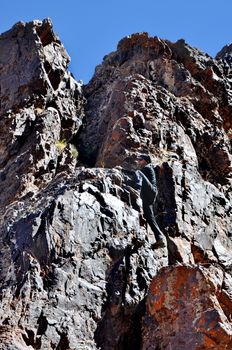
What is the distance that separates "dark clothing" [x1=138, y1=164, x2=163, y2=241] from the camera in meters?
23.8

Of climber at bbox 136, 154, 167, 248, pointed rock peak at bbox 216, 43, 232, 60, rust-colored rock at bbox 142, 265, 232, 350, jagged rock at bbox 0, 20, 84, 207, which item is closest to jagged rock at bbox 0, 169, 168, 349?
climber at bbox 136, 154, 167, 248

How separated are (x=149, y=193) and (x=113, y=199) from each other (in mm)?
2490

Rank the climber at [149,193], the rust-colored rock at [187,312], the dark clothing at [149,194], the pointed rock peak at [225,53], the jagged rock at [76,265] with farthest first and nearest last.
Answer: the pointed rock peak at [225,53] → the dark clothing at [149,194] → the climber at [149,193] → the jagged rock at [76,265] → the rust-colored rock at [187,312]

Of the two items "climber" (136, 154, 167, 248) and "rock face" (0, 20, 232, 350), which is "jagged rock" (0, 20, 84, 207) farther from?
"climber" (136, 154, 167, 248)

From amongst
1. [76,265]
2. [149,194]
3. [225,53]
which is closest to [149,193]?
[149,194]

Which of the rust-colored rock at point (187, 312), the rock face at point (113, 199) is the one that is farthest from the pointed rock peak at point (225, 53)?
the rust-colored rock at point (187, 312)

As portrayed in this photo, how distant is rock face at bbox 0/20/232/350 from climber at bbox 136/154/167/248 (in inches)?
14.8

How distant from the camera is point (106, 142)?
103 ft

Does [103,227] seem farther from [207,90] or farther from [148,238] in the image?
[207,90]

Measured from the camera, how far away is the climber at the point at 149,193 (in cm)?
2345

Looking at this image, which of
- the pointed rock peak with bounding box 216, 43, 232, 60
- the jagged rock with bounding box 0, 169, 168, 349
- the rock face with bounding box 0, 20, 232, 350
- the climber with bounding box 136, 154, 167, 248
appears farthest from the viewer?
the pointed rock peak with bounding box 216, 43, 232, 60

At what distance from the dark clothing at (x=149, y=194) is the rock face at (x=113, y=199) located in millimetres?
456

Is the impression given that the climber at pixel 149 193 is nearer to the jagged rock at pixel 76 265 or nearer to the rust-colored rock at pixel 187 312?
the jagged rock at pixel 76 265

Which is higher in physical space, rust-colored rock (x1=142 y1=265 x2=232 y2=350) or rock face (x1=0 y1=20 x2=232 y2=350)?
rock face (x1=0 y1=20 x2=232 y2=350)
